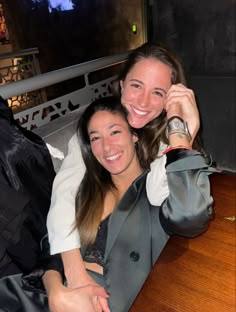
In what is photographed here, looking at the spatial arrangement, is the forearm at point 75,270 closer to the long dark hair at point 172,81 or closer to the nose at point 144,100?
the long dark hair at point 172,81

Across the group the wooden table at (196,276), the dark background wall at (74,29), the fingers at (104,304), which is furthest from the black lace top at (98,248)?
the dark background wall at (74,29)

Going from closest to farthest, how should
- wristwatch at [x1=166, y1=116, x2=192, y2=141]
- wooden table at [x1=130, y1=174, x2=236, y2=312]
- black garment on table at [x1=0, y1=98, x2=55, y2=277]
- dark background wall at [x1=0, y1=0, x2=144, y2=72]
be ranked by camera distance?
wooden table at [x1=130, y1=174, x2=236, y2=312] < black garment on table at [x1=0, y1=98, x2=55, y2=277] < wristwatch at [x1=166, y1=116, x2=192, y2=141] < dark background wall at [x1=0, y1=0, x2=144, y2=72]

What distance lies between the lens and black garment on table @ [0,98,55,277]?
93 cm

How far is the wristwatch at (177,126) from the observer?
40.5 inches

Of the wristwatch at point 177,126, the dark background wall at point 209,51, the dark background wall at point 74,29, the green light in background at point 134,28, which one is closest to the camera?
the wristwatch at point 177,126

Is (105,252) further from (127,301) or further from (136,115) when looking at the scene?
(136,115)

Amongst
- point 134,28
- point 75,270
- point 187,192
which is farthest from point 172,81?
point 134,28

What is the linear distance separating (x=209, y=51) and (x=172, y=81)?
1815mm

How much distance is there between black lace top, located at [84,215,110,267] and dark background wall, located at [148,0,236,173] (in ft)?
6.41

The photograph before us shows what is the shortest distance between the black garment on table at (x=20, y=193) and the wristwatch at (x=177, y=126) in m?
0.46

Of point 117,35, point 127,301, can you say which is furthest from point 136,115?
point 117,35

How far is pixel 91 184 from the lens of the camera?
4.09 ft

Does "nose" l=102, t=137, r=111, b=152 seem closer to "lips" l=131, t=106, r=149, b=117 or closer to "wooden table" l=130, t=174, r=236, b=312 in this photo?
"lips" l=131, t=106, r=149, b=117

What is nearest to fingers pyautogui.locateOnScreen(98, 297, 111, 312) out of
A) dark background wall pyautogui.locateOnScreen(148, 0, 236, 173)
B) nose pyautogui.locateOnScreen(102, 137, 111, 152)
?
nose pyautogui.locateOnScreen(102, 137, 111, 152)
